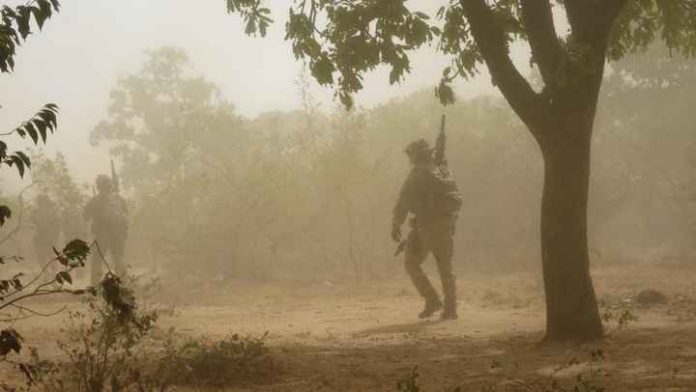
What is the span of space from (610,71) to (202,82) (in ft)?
86.6

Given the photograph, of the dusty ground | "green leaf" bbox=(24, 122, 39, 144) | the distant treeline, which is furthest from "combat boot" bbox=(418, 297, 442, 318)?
the distant treeline

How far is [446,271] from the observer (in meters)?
10.8

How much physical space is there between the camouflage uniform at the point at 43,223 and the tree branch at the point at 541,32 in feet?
59.2

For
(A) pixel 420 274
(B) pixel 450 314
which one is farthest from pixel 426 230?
(B) pixel 450 314

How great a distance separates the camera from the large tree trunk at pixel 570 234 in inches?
296

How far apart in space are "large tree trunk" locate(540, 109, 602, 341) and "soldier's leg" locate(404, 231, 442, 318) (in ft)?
11.5

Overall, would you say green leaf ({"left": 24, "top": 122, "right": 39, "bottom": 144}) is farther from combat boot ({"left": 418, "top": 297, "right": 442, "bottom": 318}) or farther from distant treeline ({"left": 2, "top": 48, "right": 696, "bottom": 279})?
distant treeline ({"left": 2, "top": 48, "right": 696, "bottom": 279})

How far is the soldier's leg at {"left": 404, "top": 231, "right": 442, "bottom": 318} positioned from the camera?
433 inches

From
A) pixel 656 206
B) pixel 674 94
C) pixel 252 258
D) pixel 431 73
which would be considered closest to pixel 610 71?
pixel 674 94

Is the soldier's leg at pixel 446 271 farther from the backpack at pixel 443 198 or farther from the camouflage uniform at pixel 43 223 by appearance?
the camouflage uniform at pixel 43 223

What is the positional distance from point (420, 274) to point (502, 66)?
14.2ft

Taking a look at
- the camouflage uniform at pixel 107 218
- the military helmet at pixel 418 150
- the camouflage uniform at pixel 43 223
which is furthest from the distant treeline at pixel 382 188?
the military helmet at pixel 418 150

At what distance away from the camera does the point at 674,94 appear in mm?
29688

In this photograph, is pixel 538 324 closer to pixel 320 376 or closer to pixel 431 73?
pixel 320 376
